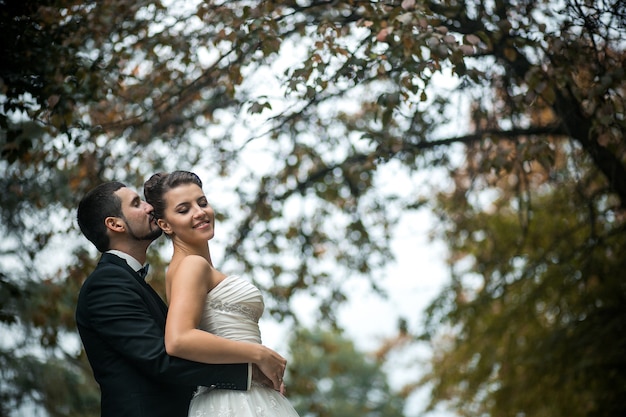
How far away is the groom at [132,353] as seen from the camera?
132 inches

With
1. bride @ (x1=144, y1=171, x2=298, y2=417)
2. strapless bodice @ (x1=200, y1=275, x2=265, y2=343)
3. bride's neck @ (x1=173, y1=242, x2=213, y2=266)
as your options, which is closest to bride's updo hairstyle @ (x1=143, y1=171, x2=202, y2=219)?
bride @ (x1=144, y1=171, x2=298, y2=417)

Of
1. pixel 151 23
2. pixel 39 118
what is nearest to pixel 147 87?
pixel 151 23

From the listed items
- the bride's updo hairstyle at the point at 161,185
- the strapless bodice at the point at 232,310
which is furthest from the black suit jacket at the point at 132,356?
the bride's updo hairstyle at the point at 161,185

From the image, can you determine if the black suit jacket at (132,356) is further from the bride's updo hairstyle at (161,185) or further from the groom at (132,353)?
the bride's updo hairstyle at (161,185)

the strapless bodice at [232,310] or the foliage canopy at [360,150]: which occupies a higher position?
the foliage canopy at [360,150]

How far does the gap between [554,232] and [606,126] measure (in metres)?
5.49

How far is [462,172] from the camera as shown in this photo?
11250 millimetres

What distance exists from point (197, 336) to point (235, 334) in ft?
0.98

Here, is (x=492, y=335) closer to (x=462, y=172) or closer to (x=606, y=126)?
(x=462, y=172)

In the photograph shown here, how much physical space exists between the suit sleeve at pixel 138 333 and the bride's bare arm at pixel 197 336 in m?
0.06

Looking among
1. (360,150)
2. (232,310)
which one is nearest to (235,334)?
(232,310)

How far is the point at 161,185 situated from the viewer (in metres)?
3.73

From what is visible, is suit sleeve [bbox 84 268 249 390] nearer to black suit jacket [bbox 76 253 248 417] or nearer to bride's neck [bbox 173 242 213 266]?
black suit jacket [bbox 76 253 248 417]

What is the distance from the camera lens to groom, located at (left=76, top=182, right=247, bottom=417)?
3354mm
